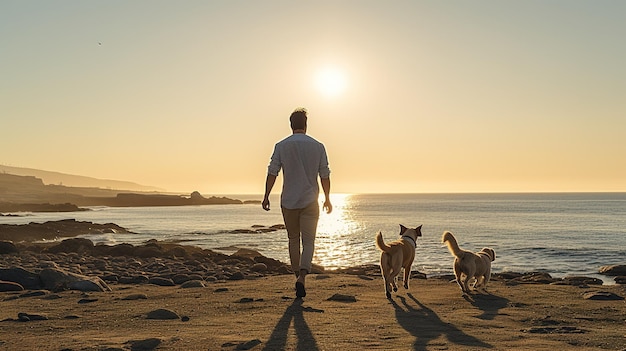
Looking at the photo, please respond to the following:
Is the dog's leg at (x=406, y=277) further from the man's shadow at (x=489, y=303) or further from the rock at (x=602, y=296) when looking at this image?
the rock at (x=602, y=296)

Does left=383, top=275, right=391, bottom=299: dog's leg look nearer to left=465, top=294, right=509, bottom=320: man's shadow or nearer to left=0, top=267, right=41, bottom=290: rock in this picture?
left=465, top=294, right=509, bottom=320: man's shadow

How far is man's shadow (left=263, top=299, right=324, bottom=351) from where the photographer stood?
5.27 meters

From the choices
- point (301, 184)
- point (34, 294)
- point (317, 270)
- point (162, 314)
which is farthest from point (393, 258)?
point (317, 270)

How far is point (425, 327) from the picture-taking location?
20.8 feet

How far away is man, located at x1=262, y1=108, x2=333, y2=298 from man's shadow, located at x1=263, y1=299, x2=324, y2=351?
0.85 meters

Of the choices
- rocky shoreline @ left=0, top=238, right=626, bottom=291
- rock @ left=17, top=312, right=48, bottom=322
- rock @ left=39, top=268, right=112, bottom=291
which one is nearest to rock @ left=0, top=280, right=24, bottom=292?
rocky shoreline @ left=0, top=238, right=626, bottom=291

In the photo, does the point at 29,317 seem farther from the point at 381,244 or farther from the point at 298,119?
the point at 381,244

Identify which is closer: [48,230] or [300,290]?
[300,290]

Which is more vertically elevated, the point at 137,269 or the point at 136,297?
the point at 136,297

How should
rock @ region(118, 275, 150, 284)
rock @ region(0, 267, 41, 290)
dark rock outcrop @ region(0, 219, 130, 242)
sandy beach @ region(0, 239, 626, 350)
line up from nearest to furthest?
sandy beach @ region(0, 239, 626, 350) → rock @ region(0, 267, 41, 290) → rock @ region(118, 275, 150, 284) → dark rock outcrop @ region(0, 219, 130, 242)

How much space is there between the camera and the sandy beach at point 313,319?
548cm

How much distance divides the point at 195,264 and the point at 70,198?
15508 cm

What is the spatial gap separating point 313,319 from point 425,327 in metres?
1.31

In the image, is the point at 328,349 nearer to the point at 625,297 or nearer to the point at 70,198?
the point at 625,297
